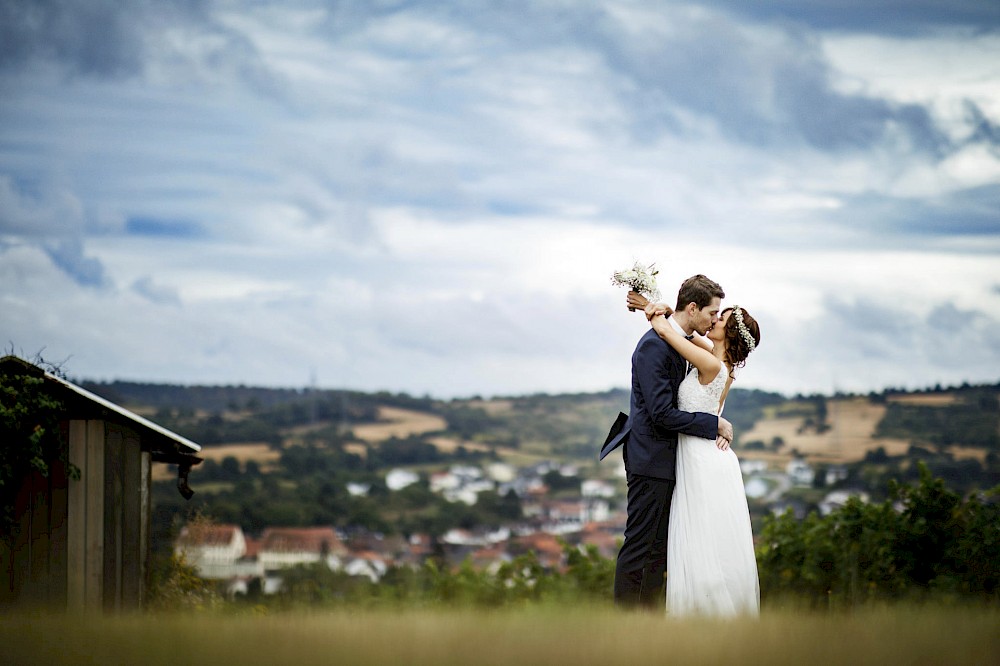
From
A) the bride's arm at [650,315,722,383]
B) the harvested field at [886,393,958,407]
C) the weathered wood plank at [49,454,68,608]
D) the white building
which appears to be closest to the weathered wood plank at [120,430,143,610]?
the weathered wood plank at [49,454,68,608]

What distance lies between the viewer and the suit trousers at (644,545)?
6160 mm

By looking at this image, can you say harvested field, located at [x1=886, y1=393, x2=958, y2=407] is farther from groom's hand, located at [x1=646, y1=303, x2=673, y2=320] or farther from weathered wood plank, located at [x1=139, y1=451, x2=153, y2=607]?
groom's hand, located at [x1=646, y1=303, x2=673, y2=320]

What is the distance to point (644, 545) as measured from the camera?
6160 millimetres

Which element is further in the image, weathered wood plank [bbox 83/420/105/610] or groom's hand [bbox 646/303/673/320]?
weathered wood plank [bbox 83/420/105/610]

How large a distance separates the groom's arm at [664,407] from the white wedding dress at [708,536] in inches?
5.2

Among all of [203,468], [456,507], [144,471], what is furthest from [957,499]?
[203,468]

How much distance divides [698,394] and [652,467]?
55cm

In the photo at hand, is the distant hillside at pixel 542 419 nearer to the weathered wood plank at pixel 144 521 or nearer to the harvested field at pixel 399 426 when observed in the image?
the harvested field at pixel 399 426

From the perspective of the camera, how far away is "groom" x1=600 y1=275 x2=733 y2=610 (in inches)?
240

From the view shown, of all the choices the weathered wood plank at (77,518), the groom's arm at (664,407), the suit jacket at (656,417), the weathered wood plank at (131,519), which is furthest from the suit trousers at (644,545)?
the weathered wood plank at (77,518)

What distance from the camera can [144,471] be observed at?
10266 mm

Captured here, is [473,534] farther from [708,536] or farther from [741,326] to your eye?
[708,536]

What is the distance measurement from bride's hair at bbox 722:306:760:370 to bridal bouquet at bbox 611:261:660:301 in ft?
1.85

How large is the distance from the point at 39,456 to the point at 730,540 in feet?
20.0
